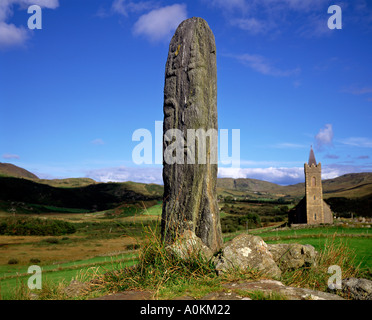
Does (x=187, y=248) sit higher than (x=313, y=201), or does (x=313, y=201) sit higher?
(x=187, y=248)

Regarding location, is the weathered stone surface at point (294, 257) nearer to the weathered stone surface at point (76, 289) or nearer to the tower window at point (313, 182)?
the weathered stone surface at point (76, 289)

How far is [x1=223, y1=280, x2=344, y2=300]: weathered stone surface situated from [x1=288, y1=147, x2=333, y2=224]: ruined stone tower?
50.5 m

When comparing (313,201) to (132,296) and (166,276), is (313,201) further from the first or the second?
(132,296)

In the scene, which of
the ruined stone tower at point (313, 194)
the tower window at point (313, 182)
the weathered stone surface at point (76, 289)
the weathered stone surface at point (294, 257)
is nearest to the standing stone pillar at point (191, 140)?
the weathered stone surface at point (294, 257)

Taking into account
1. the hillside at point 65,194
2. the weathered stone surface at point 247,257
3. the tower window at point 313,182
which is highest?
the tower window at point 313,182

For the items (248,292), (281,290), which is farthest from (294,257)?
(248,292)

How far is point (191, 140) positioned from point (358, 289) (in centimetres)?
442

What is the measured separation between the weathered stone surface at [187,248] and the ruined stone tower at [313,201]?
162 ft

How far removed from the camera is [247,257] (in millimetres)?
5938

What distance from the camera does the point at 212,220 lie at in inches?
295

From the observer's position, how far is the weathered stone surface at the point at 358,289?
5.18m
